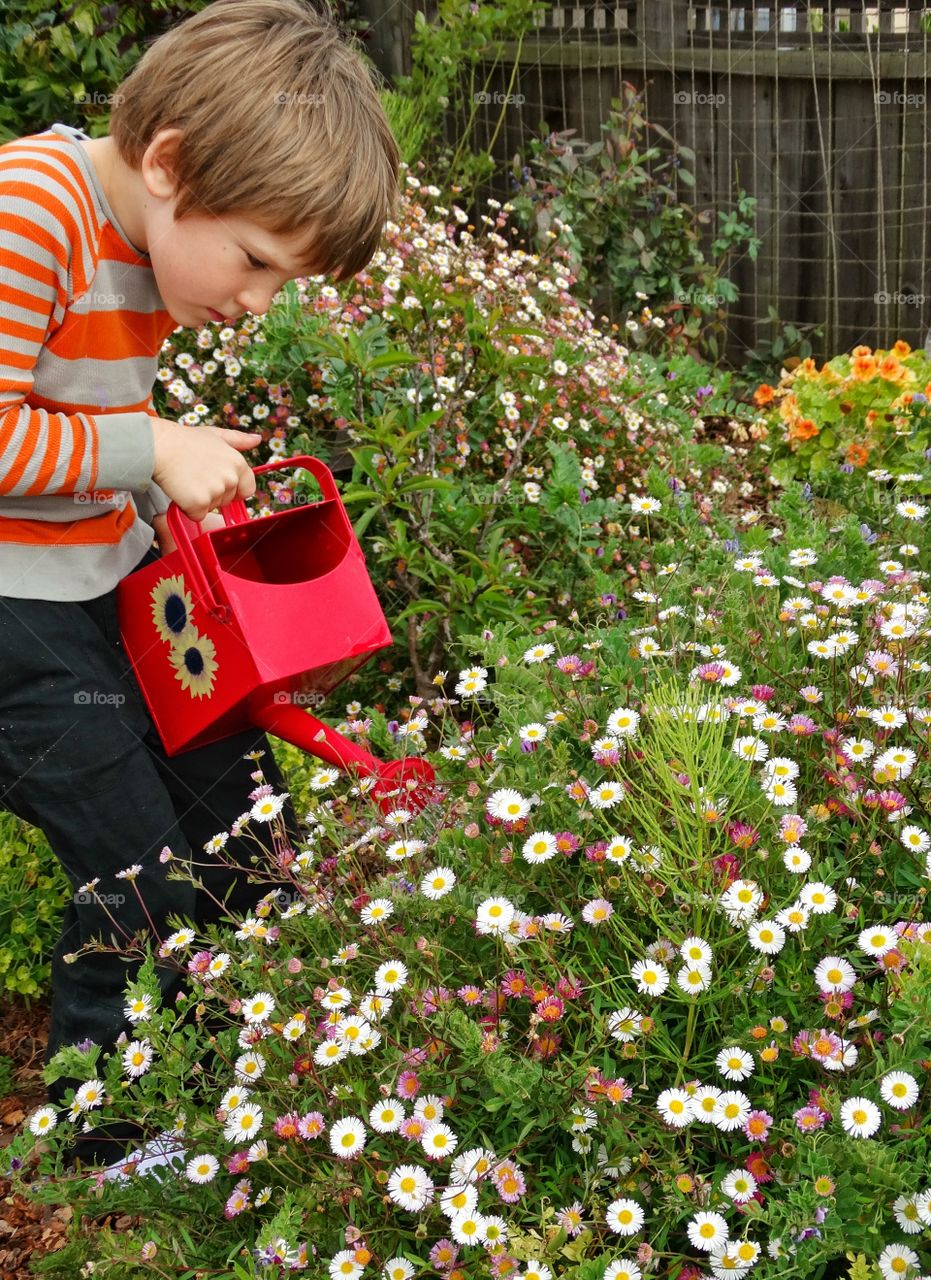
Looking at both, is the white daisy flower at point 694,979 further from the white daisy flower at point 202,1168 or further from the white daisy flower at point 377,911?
the white daisy flower at point 202,1168

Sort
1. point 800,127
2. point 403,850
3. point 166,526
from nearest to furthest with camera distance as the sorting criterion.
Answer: point 403,850, point 166,526, point 800,127

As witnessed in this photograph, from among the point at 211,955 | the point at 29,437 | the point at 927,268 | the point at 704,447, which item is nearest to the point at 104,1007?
the point at 211,955

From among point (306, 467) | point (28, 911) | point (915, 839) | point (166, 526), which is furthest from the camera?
point (28, 911)

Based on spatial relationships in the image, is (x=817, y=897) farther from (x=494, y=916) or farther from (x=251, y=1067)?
(x=251, y=1067)

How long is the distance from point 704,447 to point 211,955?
8.83ft

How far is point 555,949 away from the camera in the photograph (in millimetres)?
1568

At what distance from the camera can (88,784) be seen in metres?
1.92

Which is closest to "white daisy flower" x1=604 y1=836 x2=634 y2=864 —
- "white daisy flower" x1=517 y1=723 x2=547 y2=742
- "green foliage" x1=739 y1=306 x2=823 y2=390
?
"white daisy flower" x1=517 y1=723 x2=547 y2=742

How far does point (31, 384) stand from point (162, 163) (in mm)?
382

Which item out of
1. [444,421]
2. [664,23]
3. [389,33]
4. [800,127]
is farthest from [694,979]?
[389,33]

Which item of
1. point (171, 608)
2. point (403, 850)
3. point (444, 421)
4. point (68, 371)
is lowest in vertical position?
point (403, 850)

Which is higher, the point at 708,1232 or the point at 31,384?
the point at 31,384

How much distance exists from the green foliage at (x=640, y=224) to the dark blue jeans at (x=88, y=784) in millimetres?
3492

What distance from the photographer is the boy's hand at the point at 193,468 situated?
181cm
